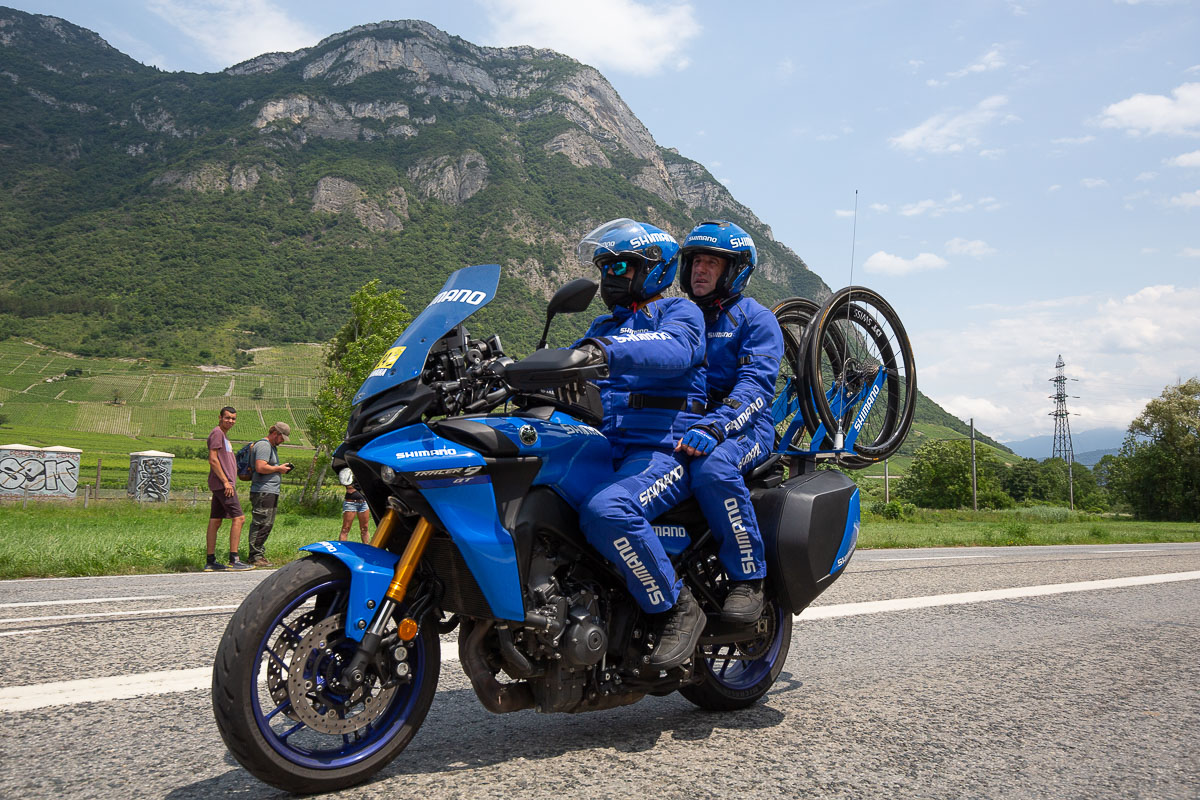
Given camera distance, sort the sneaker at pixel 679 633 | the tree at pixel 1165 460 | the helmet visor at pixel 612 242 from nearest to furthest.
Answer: the sneaker at pixel 679 633
the helmet visor at pixel 612 242
the tree at pixel 1165 460

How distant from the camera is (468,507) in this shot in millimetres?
2822

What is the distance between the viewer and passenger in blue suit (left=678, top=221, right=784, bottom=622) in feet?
11.6

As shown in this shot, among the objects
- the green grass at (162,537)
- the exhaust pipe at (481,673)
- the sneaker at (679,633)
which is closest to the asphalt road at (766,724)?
the exhaust pipe at (481,673)

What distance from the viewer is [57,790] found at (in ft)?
8.35

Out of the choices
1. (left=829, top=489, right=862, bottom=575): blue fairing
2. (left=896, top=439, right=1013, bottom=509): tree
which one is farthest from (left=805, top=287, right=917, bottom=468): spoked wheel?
(left=896, top=439, right=1013, bottom=509): tree

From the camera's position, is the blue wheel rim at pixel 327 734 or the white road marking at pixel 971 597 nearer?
the blue wheel rim at pixel 327 734

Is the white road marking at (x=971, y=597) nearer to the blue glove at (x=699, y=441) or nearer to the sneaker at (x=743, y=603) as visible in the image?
the sneaker at (x=743, y=603)

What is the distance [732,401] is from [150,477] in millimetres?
41036

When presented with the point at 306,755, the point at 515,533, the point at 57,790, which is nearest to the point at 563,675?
the point at 515,533

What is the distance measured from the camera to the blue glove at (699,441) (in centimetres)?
346

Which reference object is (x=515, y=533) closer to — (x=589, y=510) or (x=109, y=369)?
(x=589, y=510)

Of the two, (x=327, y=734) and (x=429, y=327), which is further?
(x=429, y=327)

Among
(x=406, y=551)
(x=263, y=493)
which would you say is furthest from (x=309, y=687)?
(x=263, y=493)

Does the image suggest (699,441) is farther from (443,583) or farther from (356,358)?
(356,358)
